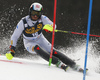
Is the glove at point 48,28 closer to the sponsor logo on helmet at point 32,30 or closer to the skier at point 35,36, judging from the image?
the skier at point 35,36

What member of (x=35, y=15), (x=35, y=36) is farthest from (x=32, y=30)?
(x=35, y=15)

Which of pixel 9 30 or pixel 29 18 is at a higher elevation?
pixel 29 18

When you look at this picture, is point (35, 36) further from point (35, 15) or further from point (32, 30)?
point (35, 15)

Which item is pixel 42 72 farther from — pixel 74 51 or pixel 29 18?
pixel 74 51

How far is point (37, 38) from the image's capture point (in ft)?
8.27

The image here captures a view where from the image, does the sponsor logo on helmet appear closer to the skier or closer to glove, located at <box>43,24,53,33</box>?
the skier

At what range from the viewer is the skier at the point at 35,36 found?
227 cm

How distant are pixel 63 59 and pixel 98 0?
252 centimetres

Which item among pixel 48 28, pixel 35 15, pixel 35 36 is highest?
pixel 35 15

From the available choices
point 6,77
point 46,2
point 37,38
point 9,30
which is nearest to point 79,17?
point 46,2

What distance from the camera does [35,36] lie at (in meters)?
2.48

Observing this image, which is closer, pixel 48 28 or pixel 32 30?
pixel 48 28

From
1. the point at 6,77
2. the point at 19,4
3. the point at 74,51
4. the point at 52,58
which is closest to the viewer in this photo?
the point at 6,77

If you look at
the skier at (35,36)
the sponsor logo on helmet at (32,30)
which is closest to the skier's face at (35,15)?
the skier at (35,36)
